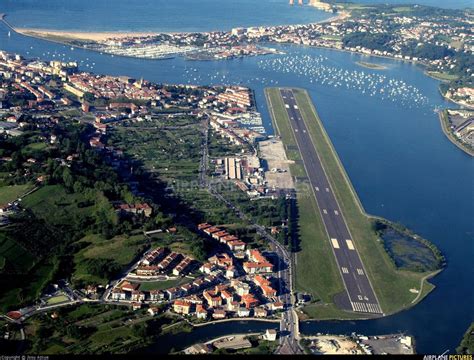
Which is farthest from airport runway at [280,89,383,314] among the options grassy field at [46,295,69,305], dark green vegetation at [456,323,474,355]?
grassy field at [46,295,69,305]

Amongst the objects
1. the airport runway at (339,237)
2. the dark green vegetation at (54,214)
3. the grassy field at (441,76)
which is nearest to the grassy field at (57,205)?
the dark green vegetation at (54,214)

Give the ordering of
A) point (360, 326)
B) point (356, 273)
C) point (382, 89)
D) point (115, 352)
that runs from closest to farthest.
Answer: point (115, 352)
point (360, 326)
point (356, 273)
point (382, 89)

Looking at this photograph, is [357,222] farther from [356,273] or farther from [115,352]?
[115,352]

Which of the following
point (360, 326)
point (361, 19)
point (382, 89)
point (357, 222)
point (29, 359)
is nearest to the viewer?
point (29, 359)

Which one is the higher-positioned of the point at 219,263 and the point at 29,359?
the point at 29,359

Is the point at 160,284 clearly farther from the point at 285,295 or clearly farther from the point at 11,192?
the point at 11,192

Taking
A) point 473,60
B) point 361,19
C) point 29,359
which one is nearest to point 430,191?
point 29,359

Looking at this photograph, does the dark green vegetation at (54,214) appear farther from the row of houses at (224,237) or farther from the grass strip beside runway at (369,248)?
the grass strip beside runway at (369,248)

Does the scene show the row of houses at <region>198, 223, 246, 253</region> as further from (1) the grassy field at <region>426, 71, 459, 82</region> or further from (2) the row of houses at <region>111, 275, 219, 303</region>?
(1) the grassy field at <region>426, 71, 459, 82</region>
